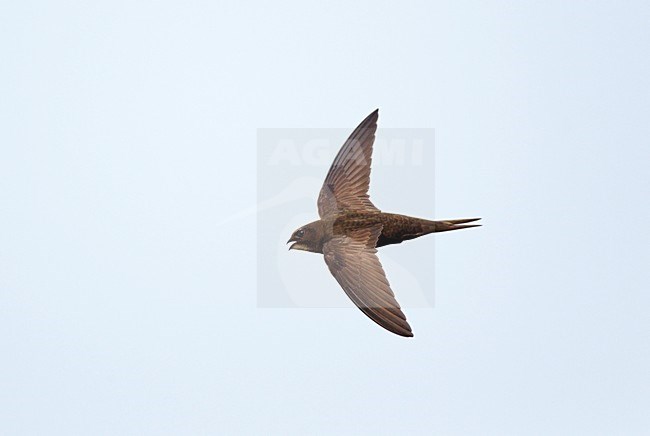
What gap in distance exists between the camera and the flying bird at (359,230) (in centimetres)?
915

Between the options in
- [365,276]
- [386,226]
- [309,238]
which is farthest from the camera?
[309,238]

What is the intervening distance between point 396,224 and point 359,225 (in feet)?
1.64

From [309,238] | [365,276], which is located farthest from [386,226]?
[365,276]

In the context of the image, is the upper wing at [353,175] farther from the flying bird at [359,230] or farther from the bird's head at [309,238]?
the bird's head at [309,238]

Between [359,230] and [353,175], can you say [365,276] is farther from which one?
[353,175]

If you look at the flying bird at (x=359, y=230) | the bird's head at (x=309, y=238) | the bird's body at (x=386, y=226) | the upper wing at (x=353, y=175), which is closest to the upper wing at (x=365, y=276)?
the flying bird at (x=359, y=230)

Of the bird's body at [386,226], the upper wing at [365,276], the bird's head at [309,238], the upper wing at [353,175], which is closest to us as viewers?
the upper wing at [365,276]

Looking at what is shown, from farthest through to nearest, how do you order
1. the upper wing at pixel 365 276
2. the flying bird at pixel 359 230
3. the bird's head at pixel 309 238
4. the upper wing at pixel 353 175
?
the upper wing at pixel 353 175, the bird's head at pixel 309 238, the flying bird at pixel 359 230, the upper wing at pixel 365 276

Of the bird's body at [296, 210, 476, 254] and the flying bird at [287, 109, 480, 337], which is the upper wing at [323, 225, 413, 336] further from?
the bird's body at [296, 210, 476, 254]

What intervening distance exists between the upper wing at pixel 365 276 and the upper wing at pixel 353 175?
909mm

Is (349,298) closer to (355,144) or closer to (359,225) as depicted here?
(359,225)

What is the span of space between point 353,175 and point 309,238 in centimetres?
119

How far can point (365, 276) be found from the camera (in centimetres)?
958

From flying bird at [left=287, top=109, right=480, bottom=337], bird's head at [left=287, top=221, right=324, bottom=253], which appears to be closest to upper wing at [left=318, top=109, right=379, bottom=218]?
flying bird at [left=287, top=109, right=480, bottom=337]
